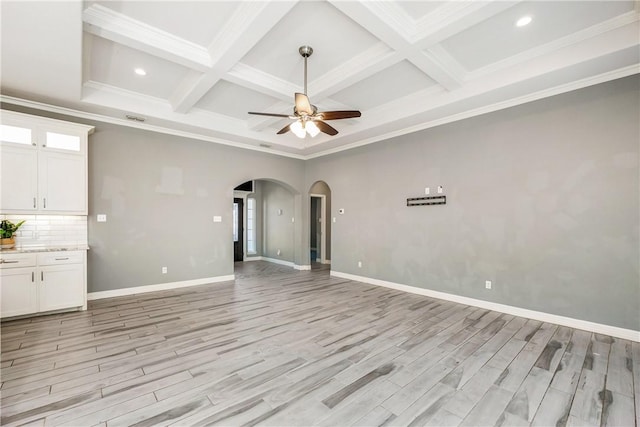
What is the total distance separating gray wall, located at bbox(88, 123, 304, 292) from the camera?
15.9 feet

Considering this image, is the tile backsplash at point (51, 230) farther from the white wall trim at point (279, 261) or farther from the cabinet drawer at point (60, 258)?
the white wall trim at point (279, 261)

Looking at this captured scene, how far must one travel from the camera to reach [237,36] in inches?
118

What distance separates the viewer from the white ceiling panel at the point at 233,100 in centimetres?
446

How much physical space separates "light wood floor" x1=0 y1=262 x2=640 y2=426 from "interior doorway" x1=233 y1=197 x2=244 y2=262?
16.1 feet

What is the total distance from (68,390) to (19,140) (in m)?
3.60

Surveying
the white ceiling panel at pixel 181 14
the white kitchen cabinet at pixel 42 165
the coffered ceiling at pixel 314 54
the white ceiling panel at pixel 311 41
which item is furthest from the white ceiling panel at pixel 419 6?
the white kitchen cabinet at pixel 42 165

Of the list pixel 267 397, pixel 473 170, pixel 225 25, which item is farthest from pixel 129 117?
pixel 473 170

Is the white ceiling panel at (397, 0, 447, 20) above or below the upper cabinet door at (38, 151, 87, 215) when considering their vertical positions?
above

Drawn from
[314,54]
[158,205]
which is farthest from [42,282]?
[314,54]

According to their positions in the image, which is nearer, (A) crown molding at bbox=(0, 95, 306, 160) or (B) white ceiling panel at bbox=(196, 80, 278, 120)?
(A) crown molding at bbox=(0, 95, 306, 160)

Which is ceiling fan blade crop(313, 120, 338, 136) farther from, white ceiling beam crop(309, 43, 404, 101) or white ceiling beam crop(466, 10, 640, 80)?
white ceiling beam crop(466, 10, 640, 80)

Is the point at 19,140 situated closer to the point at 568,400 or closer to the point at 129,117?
the point at 129,117

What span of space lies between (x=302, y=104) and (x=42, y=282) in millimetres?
4291

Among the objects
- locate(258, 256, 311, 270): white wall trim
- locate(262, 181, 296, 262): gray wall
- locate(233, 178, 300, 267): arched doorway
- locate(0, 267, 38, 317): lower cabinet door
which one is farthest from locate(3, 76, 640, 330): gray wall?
locate(233, 178, 300, 267): arched doorway
